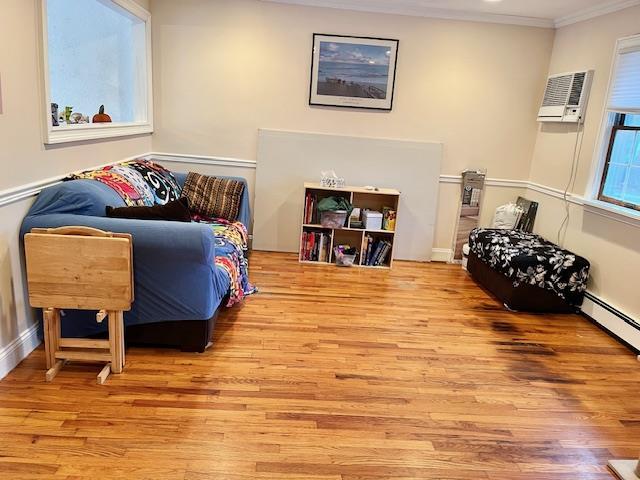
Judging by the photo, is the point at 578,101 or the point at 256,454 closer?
the point at 256,454

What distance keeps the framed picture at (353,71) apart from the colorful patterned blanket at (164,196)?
1585mm

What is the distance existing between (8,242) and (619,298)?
3.85 metres

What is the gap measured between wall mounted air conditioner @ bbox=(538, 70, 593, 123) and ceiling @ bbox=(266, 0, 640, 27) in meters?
0.49

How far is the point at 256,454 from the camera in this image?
189 cm

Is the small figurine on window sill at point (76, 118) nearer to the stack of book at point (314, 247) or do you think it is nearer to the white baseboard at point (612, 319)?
the stack of book at point (314, 247)

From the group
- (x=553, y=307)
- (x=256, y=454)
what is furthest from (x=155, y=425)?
Answer: (x=553, y=307)

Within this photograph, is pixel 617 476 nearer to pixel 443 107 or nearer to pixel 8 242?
pixel 8 242

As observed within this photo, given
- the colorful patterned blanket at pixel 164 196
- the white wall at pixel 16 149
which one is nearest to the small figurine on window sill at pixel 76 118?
the colorful patterned blanket at pixel 164 196

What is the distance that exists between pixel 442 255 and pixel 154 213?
3190 mm

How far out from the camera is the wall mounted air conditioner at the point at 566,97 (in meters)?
3.89

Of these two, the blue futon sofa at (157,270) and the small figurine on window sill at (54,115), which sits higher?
the small figurine on window sill at (54,115)

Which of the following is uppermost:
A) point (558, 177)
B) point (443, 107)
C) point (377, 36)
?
point (377, 36)

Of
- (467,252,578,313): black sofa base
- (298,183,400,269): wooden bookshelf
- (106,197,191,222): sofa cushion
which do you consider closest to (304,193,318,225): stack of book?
(298,183,400,269): wooden bookshelf

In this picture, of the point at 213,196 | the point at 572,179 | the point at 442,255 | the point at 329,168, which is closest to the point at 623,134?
the point at 572,179
